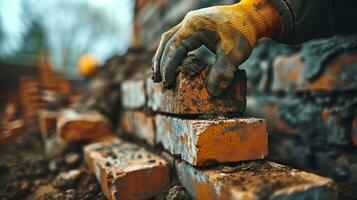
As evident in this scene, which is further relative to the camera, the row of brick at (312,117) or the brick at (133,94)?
the brick at (133,94)

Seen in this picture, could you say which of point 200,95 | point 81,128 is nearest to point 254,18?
point 200,95

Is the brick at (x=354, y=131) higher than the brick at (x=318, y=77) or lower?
lower

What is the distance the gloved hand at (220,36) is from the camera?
3.71 ft

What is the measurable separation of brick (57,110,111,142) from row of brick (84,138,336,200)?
0.36 metres

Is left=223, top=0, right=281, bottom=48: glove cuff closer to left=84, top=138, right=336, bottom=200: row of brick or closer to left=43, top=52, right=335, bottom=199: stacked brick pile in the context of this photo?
left=43, top=52, right=335, bottom=199: stacked brick pile

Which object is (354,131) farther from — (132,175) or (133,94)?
(133,94)

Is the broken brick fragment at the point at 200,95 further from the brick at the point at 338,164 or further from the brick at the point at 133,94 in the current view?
the brick at the point at 338,164

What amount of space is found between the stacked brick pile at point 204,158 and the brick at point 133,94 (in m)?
0.28

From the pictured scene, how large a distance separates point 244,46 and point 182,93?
352 millimetres

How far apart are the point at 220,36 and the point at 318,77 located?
1.14 meters

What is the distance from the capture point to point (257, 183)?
902mm

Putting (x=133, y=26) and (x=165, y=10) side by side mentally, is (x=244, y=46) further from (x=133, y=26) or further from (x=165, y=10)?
(x=133, y=26)

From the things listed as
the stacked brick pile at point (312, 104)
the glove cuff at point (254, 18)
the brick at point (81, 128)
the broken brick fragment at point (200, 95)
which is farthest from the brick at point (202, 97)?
the brick at point (81, 128)

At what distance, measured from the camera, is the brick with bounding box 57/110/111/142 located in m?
2.02
